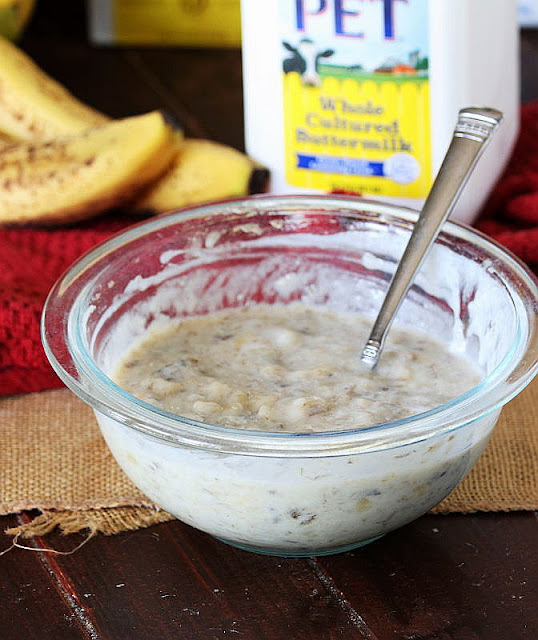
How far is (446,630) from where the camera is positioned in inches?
25.8

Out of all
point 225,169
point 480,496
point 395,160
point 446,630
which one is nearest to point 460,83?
point 395,160

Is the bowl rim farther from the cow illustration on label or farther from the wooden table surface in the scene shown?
the cow illustration on label

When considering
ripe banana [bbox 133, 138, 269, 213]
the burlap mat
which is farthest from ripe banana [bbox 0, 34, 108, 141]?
the burlap mat

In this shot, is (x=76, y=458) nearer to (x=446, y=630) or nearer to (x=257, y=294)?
(x=257, y=294)

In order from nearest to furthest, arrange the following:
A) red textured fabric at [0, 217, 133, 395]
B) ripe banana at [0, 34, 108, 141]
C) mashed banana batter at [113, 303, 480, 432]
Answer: mashed banana batter at [113, 303, 480, 432]
red textured fabric at [0, 217, 133, 395]
ripe banana at [0, 34, 108, 141]

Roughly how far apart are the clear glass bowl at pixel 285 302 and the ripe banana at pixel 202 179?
0.21 m

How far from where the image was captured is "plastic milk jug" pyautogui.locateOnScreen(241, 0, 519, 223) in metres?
0.97

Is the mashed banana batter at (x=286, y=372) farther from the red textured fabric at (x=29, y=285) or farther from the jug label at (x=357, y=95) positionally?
the jug label at (x=357, y=95)

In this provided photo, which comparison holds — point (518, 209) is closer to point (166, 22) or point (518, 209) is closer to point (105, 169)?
point (105, 169)

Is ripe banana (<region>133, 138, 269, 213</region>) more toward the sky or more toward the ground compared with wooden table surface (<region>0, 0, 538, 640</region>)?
more toward the sky

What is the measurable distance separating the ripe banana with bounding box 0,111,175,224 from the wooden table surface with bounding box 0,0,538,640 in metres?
0.37

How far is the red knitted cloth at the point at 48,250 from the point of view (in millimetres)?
897

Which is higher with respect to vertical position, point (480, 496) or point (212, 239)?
point (212, 239)

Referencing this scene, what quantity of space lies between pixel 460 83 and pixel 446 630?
52 centimetres
